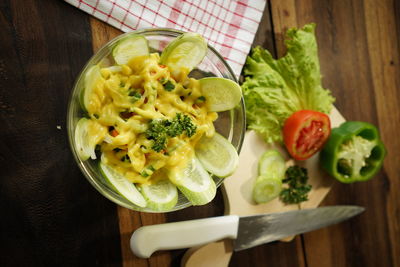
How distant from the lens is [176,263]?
1.79 m

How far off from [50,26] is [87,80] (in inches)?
16.2

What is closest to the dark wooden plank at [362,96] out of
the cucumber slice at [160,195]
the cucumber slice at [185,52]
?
the cucumber slice at [185,52]

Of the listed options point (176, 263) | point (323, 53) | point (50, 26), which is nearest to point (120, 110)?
point (50, 26)

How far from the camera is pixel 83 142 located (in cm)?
133

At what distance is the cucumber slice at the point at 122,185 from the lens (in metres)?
1.34

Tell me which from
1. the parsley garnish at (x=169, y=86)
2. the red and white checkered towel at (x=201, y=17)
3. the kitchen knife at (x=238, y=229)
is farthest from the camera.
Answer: the red and white checkered towel at (x=201, y=17)

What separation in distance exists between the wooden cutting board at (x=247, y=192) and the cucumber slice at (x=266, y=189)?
0.04 m

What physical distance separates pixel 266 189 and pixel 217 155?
39cm

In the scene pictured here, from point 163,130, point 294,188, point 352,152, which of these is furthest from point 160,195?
point 352,152

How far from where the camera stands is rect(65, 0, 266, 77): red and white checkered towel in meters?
1.64

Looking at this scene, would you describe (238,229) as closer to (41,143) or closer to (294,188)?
(294,188)

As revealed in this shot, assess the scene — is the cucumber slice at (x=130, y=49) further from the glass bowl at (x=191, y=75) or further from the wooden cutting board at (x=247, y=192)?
the wooden cutting board at (x=247, y=192)

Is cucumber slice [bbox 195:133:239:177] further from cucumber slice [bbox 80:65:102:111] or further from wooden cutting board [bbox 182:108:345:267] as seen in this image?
cucumber slice [bbox 80:65:102:111]

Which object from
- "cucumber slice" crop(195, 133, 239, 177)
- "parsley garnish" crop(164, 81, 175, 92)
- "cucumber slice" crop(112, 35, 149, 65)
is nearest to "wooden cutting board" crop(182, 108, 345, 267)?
"cucumber slice" crop(195, 133, 239, 177)
